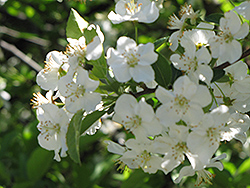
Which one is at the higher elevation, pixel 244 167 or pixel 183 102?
pixel 183 102

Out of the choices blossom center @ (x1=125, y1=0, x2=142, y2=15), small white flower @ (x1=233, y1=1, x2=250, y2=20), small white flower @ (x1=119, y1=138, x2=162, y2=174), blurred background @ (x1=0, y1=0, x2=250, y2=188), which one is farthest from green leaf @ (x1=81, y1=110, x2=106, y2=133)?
blurred background @ (x1=0, y1=0, x2=250, y2=188)

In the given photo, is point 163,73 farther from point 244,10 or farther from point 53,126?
point 53,126

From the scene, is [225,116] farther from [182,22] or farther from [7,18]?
[7,18]

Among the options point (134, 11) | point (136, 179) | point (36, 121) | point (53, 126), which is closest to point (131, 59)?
point (134, 11)

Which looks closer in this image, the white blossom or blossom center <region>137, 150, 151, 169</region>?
the white blossom

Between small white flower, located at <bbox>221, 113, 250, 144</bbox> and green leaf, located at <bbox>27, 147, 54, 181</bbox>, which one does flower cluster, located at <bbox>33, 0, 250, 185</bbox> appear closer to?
small white flower, located at <bbox>221, 113, 250, 144</bbox>

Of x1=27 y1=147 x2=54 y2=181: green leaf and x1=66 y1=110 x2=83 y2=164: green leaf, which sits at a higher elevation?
x1=66 y1=110 x2=83 y2=164: green leaf

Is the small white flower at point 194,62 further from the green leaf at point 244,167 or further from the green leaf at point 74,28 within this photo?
the green leaf at point 244,167

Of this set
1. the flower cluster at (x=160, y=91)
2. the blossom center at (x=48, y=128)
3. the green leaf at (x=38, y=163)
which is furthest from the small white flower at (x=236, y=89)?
the green leaf at (x=38, y=163)
